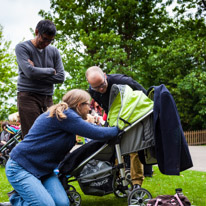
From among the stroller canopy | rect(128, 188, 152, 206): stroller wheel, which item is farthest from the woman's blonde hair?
rect(128, 188, 152, 206): stroller wheel

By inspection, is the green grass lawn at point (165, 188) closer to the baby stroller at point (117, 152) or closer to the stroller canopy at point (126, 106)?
the baby stroller at point (117, 152)

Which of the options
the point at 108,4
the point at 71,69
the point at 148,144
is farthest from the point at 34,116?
the point at 108,4

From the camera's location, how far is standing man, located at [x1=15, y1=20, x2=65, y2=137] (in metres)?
3.90

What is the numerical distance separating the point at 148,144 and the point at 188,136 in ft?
47.7

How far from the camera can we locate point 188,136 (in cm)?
1736

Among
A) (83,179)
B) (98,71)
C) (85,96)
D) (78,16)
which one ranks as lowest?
(83,179)

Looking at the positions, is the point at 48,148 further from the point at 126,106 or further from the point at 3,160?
the point at 3,160

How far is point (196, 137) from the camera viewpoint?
17.5 m

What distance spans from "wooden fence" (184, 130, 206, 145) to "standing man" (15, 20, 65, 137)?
14.4 meters

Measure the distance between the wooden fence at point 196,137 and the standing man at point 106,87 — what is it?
13.8 m

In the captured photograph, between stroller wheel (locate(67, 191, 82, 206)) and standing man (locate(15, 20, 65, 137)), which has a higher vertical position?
standing man (locate(15, 20, 65, 137))

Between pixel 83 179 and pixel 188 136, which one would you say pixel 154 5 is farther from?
pixel 83 179

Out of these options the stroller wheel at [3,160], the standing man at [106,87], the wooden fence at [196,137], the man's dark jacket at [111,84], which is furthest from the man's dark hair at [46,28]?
the wooden fence at [196,137]

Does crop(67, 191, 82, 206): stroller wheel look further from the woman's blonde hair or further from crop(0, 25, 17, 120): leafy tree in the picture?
crop(0, 25, 17, 120): leafy tree
